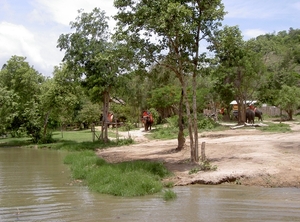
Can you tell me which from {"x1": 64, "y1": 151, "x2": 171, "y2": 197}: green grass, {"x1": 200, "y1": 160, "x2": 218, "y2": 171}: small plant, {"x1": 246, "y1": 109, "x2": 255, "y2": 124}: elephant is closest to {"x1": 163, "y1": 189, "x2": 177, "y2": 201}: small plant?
{"x1": 64, "y1": 151, "x2": 171, "y2": 197}: green grass

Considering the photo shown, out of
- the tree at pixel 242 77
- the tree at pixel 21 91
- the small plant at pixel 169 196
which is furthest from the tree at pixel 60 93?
the small plant at pixel 169 196

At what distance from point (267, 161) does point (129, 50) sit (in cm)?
621

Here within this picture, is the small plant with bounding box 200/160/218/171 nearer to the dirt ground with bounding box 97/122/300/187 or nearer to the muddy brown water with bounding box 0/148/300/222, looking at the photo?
the dirt ground with bounding box 97/122/300/187

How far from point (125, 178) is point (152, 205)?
7.17 feet

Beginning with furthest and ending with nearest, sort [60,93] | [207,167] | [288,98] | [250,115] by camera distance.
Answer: [288,98], [250,115], [60,93], [207,167]

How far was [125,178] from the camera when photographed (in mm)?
11992

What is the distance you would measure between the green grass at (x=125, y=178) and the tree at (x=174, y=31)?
6.95 feet

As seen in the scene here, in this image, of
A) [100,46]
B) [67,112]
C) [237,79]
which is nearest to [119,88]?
[100,46]

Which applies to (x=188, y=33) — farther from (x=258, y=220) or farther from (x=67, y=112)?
(x=67, y=112)

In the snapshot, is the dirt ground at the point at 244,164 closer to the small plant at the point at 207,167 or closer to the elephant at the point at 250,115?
the small plant at the point at 207,167

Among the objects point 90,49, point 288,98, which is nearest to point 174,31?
point 90,49

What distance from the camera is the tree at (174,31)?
13.9 meters

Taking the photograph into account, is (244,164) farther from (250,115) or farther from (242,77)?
(250,115)

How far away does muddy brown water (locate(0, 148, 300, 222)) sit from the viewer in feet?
29.3
